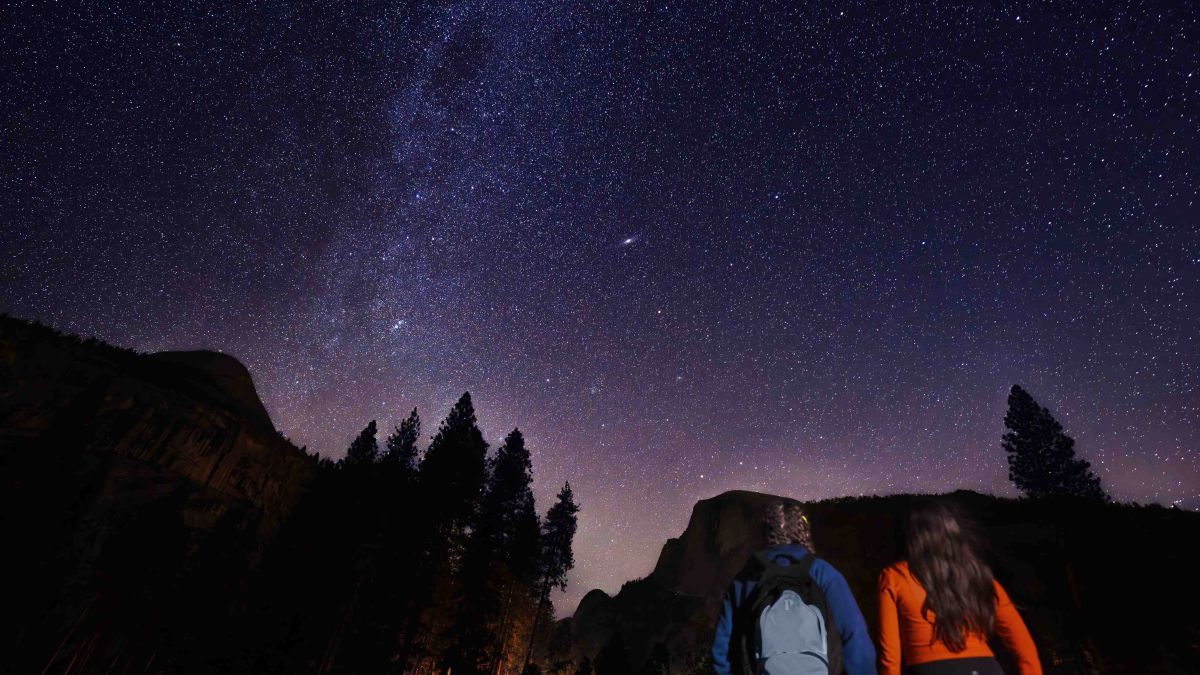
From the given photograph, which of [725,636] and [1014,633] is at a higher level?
[1014,633]

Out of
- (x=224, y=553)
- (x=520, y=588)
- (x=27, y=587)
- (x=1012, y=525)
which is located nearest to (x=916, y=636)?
(x=27, y=587)

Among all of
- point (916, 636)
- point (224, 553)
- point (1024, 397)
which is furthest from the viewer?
point (1024, 397)

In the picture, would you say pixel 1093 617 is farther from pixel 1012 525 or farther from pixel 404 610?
pixel 404 610

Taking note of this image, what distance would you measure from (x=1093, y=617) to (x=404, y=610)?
29.8 meters

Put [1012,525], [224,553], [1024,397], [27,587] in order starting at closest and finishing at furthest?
[27,587]
[224,553]
[1012,525]
[1024,397]

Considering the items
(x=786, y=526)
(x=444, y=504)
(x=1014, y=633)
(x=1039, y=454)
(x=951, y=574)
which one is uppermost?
(x=1039, y=454)

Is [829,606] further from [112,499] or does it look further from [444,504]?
[444,504]

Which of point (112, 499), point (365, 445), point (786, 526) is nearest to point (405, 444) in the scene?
point (365, 445)

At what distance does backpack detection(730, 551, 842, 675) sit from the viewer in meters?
2.72

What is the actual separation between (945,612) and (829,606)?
2.07 feet

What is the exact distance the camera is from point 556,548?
41.0 meters

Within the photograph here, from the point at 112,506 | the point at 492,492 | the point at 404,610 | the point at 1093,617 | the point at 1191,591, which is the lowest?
the point at 404,610

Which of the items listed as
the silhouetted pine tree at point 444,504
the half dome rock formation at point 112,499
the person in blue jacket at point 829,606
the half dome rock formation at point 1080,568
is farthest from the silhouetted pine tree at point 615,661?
the person in blue jacket at point 829,606

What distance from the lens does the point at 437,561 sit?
26859 millimetres
